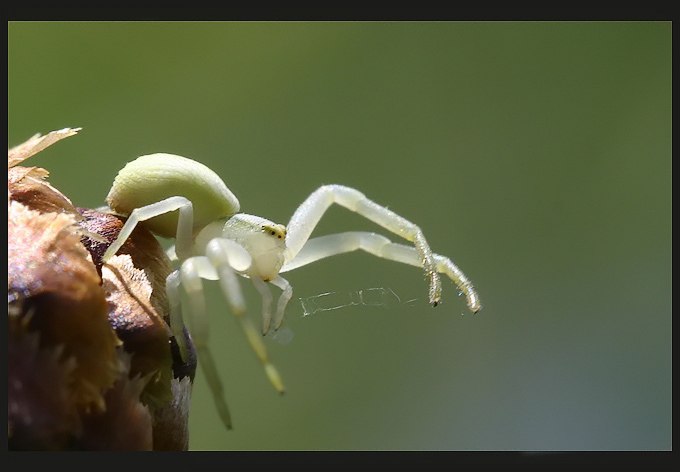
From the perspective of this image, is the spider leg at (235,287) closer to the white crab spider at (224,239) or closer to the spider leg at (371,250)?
the white crab spider at (224,239)

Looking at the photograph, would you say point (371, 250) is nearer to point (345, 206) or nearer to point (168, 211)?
point (345, 206)

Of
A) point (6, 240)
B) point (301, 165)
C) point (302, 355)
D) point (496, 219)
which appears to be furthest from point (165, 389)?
point (496, 219)

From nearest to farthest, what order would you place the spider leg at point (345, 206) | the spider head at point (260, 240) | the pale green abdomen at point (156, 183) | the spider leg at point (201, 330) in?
the spider leg at point (201, 330) < the pale green abdomen at point (156, 183) < the spider head at point (260, 240) < the spider leg at point (345, 206)

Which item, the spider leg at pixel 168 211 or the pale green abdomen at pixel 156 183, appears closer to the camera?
the spider leg at pixel 168 211

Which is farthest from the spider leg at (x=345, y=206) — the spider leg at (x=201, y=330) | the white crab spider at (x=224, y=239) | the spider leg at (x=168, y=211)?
the spider leg at (x=201, y=330)

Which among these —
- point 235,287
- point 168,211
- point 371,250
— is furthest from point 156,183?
point 371,250

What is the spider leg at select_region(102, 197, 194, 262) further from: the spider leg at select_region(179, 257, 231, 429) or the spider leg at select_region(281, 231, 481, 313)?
the spider leg at select_region(281, 231, 481, 313)
